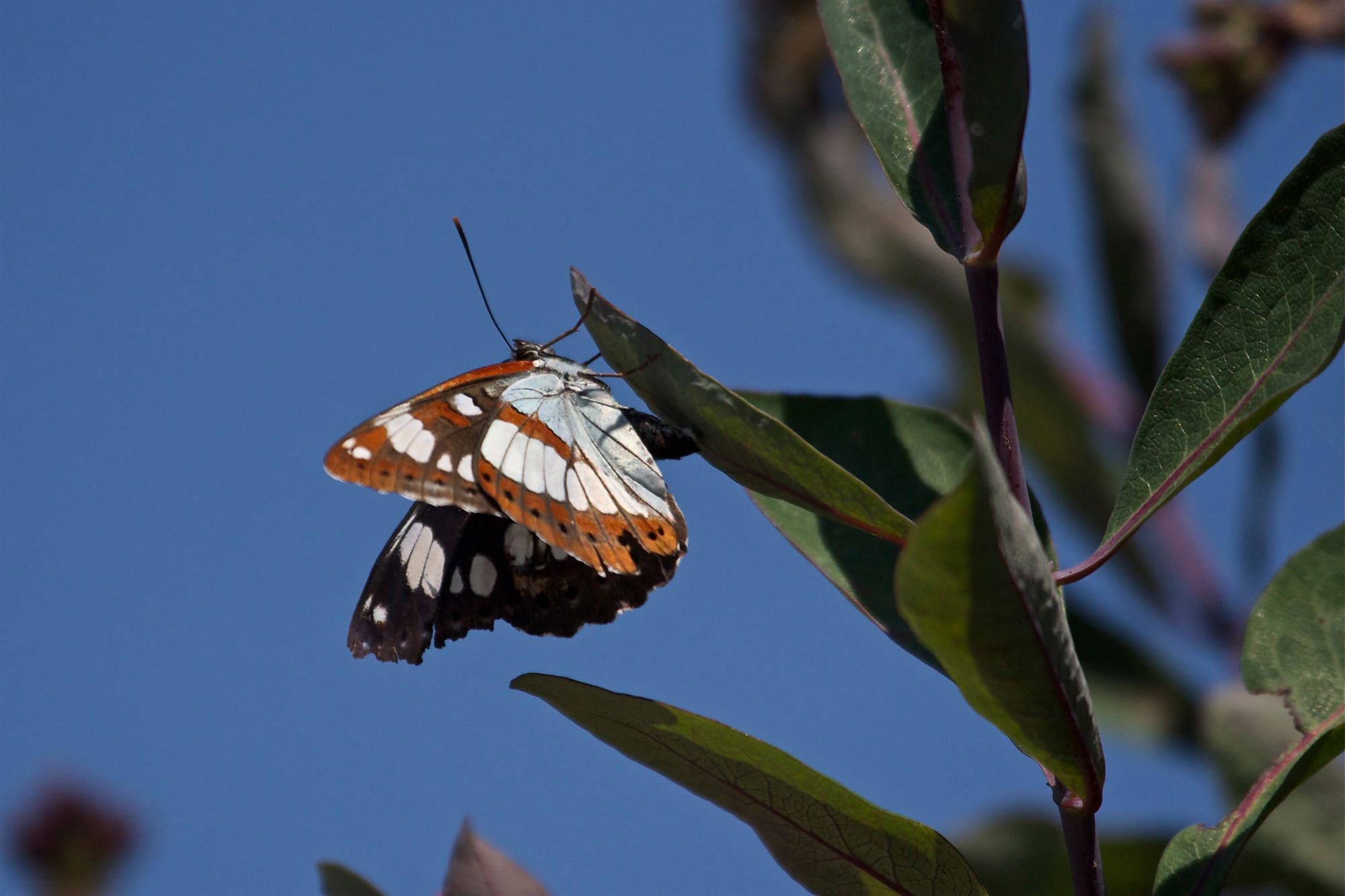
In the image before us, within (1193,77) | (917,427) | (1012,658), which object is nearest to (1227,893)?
(917,427)

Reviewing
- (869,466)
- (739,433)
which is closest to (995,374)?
(739,433)

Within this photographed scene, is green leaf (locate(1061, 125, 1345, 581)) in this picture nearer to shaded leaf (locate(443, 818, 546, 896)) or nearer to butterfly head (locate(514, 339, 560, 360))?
shaded leaf (locate(443, 818, 546, 896))

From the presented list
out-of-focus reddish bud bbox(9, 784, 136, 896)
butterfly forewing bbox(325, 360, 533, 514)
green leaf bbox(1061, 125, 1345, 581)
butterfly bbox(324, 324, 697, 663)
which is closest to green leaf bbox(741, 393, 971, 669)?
butterfly bbox(324, 324, 697, 663)

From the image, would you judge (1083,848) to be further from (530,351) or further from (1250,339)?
(530,351)

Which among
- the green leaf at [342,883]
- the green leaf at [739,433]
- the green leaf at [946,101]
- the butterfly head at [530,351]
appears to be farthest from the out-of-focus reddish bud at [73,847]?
the green leaf at [946,101]

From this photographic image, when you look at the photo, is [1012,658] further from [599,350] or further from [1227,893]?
[1227,893]
